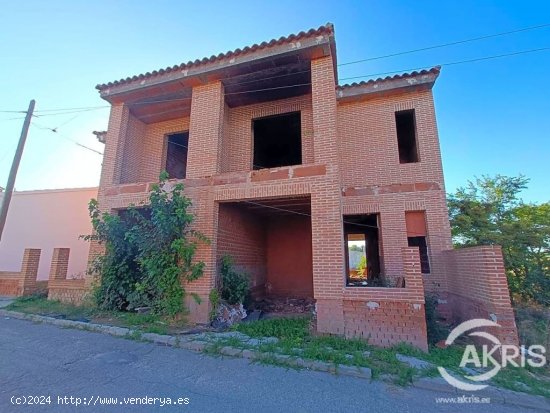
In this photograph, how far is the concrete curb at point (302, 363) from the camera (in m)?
3.33

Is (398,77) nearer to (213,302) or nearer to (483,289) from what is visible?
(483,289)

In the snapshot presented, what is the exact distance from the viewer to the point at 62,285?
7.92 meters

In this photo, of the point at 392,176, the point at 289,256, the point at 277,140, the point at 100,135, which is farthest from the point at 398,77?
the point at 100,135

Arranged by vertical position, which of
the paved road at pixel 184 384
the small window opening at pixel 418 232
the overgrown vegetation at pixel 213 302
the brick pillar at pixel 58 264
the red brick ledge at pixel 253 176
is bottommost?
the paved road at pixel 184 384

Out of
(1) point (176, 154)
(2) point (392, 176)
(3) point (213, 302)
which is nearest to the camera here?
(3) point (213, 302)

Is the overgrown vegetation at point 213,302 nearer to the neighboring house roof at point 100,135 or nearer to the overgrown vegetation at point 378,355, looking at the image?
the overgrown vegetation at point 378,355

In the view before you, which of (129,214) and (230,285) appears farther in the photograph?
(129,214)

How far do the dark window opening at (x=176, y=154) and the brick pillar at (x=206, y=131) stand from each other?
6.94ft

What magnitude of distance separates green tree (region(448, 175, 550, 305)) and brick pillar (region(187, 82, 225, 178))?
390 inches

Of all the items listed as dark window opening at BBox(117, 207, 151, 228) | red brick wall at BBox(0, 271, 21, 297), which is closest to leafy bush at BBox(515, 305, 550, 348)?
dark window opening at BBox(117, 207, 151, 228)

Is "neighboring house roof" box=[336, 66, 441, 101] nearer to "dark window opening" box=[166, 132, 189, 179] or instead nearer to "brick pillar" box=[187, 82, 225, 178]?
A: "brick pillar" box=[187, 82, 225, 178]

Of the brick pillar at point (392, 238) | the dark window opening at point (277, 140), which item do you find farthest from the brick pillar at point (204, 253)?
the brick pillar at point (392, 238)

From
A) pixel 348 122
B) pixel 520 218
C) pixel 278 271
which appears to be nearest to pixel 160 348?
pixel 278 271

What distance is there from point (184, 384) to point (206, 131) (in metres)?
5.99
